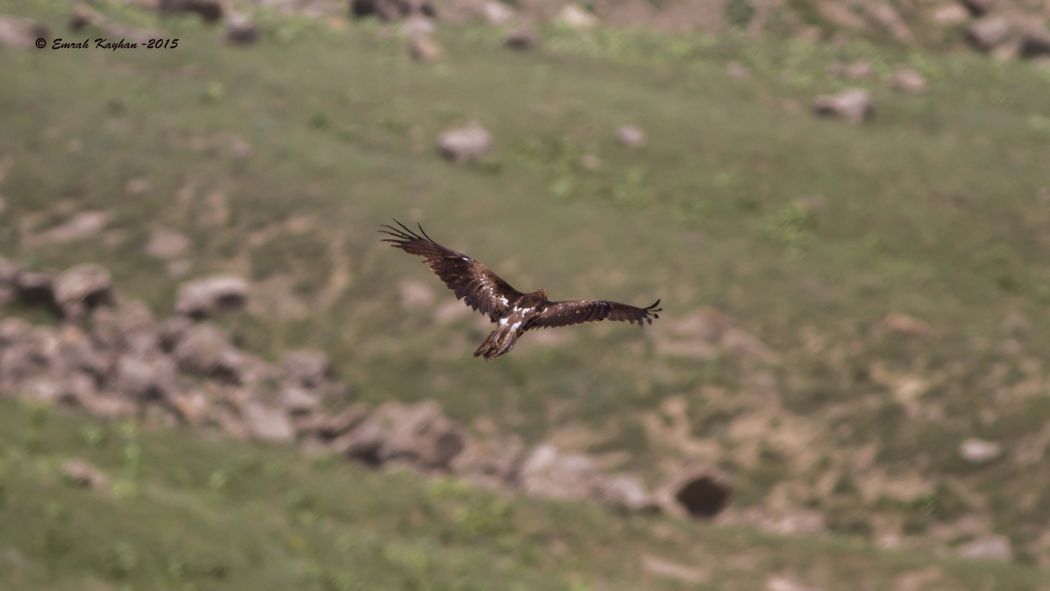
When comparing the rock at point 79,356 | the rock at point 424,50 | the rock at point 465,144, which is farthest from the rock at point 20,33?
the rock at point 79,356

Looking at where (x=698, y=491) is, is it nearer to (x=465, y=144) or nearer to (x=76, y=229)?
(x=465, y=144)

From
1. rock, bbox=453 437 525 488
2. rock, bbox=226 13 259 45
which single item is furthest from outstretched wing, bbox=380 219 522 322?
rock, bbox=226 13 259 45

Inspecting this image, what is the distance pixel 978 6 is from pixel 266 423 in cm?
4461

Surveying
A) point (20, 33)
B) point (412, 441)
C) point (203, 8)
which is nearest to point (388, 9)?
point (203, 8)

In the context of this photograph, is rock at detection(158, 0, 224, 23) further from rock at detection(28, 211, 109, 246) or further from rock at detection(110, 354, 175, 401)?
rock at detection(110, 354, 175, 401)

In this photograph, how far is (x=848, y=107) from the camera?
62.5 meters

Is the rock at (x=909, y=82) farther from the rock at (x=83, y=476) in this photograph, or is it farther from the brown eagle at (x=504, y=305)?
the brown eagle at (x=504, y=305)

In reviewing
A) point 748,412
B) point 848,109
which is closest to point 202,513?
point 748,412

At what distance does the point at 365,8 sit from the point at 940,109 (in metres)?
21.3

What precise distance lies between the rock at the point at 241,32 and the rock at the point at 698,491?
1135 inches

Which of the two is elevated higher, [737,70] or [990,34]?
[990,34]

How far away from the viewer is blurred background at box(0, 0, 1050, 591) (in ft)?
122

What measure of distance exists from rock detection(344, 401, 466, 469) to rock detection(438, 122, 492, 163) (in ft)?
46.0

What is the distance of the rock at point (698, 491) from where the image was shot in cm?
4138
